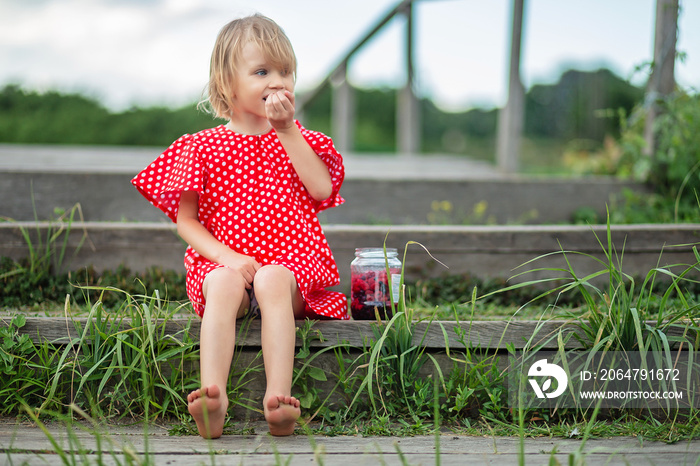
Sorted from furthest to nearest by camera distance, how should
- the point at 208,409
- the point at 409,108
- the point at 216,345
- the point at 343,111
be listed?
the point at 343,111
the point at 409,108
the point at 216,345
the point at 208,409

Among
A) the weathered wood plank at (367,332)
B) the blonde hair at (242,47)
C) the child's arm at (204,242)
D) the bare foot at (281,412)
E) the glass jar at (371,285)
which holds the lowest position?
the bare foot at (281,412)

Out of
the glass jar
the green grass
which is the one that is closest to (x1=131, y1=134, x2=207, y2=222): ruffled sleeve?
the green grass

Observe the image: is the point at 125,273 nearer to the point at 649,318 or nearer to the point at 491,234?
the point at 491,234

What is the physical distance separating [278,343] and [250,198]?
452mm

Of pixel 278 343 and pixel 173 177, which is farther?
pixel 173 177

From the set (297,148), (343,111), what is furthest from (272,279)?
(343,111)

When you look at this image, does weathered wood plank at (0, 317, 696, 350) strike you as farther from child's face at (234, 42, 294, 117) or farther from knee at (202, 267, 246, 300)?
child's face at (234, 42, 294, 117)

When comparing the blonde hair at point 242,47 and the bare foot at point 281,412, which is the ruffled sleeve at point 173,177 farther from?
the bare foot at point 281,412

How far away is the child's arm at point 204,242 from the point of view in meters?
1.51

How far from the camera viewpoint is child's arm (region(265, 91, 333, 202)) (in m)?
1.51

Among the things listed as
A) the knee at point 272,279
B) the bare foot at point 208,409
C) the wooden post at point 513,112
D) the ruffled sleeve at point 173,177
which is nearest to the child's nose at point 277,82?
the ruffled sleeve at point 173,177

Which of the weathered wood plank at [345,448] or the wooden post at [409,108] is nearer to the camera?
the weathered wood plank at [345,448]

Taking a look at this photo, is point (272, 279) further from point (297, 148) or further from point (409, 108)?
point (409, 108)

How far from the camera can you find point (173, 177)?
5.33ft
